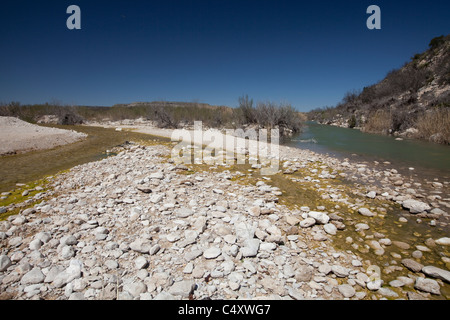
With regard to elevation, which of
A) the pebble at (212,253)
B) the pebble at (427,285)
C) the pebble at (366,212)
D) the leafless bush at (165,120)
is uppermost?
the leafless bush at (165,120)

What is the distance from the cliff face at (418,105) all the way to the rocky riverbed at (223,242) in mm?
9506

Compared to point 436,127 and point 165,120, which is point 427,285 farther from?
point 165,120

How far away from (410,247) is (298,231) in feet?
4.37

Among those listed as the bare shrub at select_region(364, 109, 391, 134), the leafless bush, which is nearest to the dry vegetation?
the leafless bush

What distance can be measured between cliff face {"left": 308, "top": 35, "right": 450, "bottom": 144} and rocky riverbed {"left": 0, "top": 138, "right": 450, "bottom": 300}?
31.2 feet

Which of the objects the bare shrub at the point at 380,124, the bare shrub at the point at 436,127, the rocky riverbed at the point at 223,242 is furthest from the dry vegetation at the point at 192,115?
the rocky riverbed at the point at 223,242

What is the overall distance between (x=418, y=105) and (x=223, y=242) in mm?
20939

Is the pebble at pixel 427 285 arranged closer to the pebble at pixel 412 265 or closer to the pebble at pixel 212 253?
the pebble at pixel 412 265

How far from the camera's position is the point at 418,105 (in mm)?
16047

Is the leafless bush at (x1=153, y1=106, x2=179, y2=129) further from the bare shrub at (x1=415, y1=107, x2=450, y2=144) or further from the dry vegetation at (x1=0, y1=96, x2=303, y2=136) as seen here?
the bare shrub at (x1=415, y1=107, x2=450, y2=144)

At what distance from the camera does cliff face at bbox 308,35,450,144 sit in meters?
11.3

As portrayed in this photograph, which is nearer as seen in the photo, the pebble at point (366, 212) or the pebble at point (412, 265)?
the pebble at point (412, 265)

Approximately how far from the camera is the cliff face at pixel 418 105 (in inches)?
446
